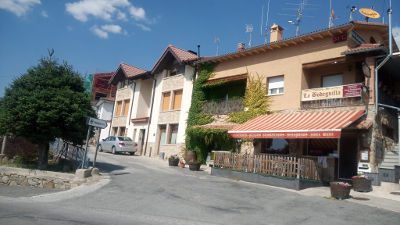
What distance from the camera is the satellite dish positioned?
1997 cm

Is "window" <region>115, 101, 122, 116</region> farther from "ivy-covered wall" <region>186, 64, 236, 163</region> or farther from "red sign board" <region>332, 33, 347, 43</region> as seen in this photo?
"red sign board" <region>332, 33, 347, 43</region>

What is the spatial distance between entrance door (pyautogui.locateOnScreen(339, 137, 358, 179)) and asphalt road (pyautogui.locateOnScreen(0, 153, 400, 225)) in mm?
5288

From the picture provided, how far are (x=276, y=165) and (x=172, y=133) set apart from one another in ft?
49.1

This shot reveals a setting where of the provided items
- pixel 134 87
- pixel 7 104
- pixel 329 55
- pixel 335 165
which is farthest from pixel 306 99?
pixel 134 87

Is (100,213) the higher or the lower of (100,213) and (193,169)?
the lower

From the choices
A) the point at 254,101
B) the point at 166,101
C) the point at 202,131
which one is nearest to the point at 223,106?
the point at 202,131

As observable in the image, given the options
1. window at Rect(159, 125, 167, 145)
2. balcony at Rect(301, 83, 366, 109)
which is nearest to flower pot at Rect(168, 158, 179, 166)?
window at Rect(159, 125, 167, 145)

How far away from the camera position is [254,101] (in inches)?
930

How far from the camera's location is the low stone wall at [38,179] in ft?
52.1

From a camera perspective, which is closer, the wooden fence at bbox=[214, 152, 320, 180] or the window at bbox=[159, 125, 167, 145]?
the wooden fence at bbox=[214, 152, 320, 180]

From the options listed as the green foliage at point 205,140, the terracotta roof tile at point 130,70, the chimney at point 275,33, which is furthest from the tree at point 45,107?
the terracotta roof tile at point 130,70

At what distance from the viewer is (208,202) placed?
496 inches

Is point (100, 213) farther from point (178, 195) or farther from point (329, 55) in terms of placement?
point (329, 55)

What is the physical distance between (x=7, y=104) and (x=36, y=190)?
16.6 feet
